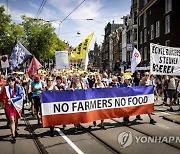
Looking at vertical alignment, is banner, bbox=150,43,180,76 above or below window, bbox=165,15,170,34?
below

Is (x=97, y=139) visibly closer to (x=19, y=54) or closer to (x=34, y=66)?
(x=34, y=66)

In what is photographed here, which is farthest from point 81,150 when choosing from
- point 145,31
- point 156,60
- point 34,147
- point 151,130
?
point 145,31

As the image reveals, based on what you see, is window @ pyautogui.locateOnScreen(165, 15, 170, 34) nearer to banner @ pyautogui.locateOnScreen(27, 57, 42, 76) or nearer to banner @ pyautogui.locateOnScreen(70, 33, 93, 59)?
banner @ pyautogui.locateOnScreen(70, 33, 93, 59)

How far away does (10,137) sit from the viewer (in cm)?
859

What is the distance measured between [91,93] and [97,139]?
5.67 ft

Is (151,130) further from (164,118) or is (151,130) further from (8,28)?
(8,28)

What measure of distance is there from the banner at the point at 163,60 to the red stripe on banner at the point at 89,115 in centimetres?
149

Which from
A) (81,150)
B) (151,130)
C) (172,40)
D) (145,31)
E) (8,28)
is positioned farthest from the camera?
(145,31)

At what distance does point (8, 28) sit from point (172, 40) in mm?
21493

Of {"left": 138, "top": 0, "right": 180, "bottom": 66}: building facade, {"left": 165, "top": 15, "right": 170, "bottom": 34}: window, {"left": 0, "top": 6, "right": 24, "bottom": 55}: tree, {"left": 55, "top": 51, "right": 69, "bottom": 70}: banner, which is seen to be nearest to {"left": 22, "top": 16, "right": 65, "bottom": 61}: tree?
{"left": 0, "top": 6, "right": 24, "bottom": 55}: tree

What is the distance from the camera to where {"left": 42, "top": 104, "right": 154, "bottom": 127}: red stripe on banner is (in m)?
8.73

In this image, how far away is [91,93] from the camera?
30.6 feet

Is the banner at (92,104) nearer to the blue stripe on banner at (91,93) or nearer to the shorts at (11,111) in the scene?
the blue stripe on banner at (91,93)

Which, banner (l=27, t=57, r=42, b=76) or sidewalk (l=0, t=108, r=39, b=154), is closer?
sidewalk (l=0, t=108, r=39, b=154)
